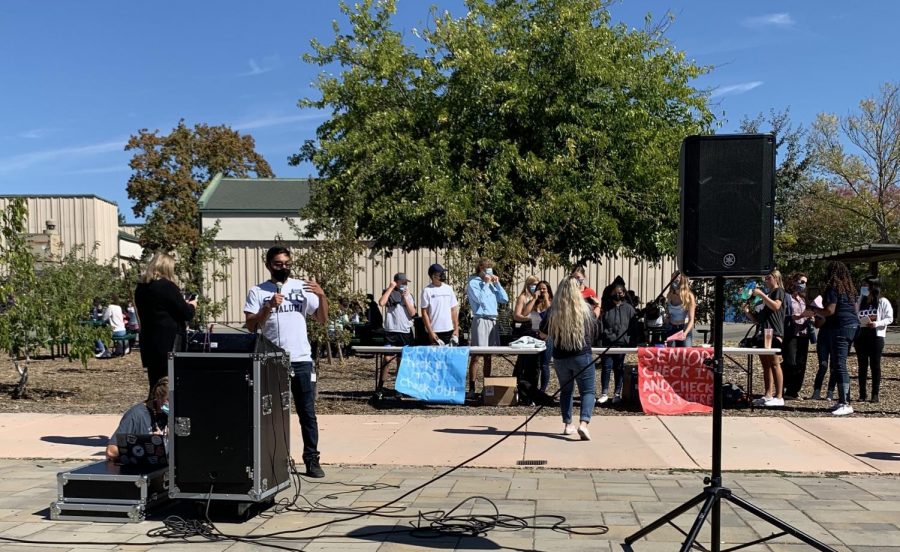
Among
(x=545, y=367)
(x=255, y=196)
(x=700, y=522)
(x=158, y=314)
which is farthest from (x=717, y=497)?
(x=255, y=196)

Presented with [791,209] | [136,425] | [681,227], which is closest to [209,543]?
[136,425]

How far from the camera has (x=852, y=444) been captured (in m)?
8.14

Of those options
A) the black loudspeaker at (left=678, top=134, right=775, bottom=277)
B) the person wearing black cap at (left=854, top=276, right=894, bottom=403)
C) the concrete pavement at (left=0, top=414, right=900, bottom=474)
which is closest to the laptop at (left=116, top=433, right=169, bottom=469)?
the concrete pavement at (left=0, top=414, right=900, bottom=474)

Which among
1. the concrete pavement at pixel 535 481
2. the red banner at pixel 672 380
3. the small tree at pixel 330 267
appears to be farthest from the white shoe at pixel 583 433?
the small tree at pixel 330 267

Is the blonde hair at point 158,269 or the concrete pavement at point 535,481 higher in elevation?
the blonde hair at point 158,269

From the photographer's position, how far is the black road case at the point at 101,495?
557 cm

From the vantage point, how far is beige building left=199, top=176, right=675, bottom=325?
94.7 feet

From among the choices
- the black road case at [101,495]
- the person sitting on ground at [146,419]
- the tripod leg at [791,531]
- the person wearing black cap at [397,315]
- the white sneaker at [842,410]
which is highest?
the person wearing black cap at [397,315]

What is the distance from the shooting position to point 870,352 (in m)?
10.7

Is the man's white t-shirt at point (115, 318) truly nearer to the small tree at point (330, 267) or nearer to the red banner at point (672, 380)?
the small tree at point (330, 267)

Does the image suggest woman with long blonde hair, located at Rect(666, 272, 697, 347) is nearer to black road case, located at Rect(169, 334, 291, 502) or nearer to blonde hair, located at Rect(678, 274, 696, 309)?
blonde hair, located at Rect(678, 274, 696, 309)

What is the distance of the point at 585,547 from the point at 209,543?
2371 millimetres

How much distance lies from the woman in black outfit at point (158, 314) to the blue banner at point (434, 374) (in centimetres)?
374

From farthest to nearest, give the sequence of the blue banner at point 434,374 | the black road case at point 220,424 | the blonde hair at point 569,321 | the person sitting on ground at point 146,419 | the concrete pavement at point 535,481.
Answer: the blue banner at point 434,374 → the blonde hair at point 569,321 → the person sitting on ground at point 146,419 → the black road case at point 220,424 → the concrete pavement at point 535,481
